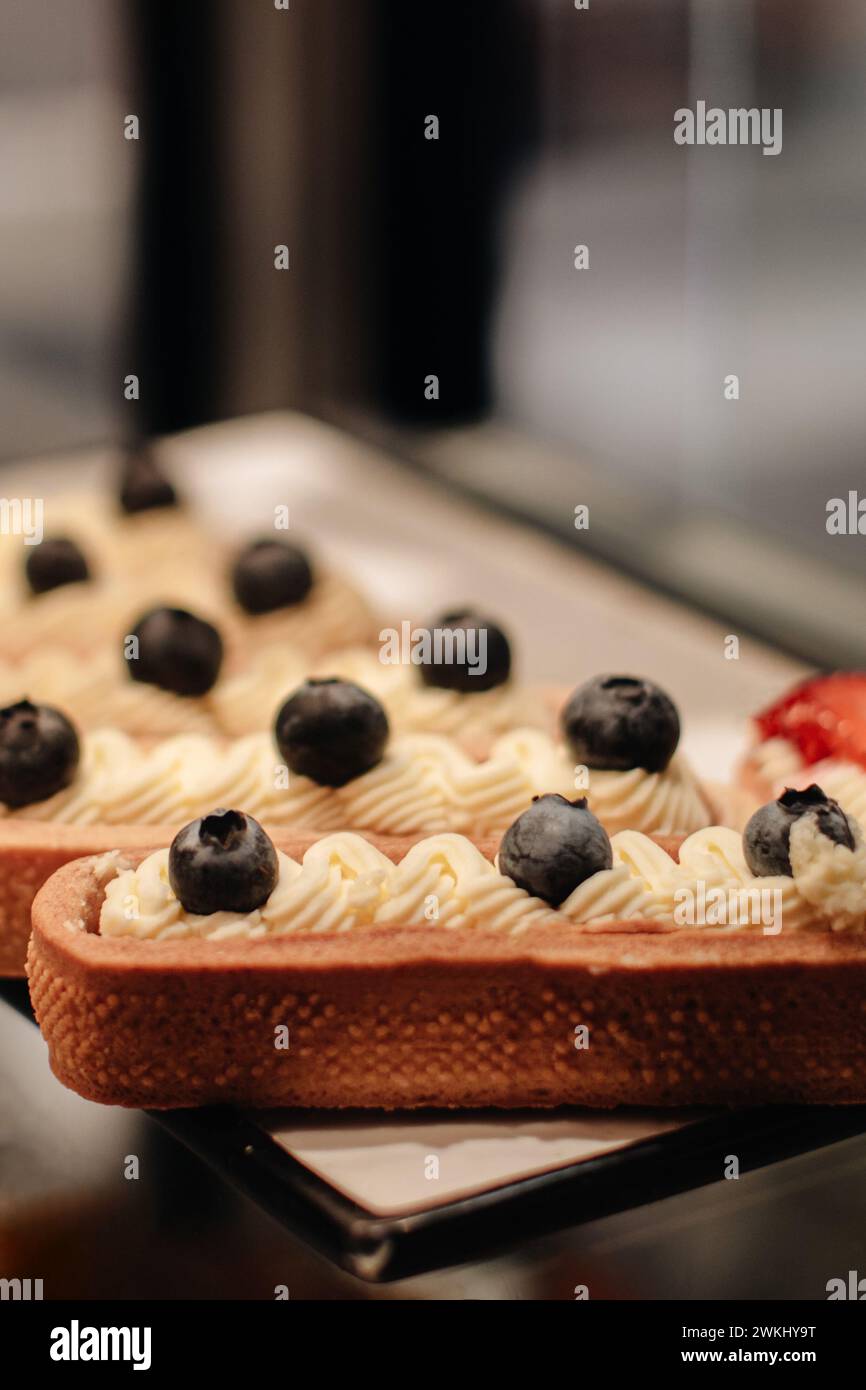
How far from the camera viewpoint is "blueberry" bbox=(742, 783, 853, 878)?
2.02 meters

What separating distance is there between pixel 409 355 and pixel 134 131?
95 centimetres

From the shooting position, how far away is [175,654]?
2.74 m

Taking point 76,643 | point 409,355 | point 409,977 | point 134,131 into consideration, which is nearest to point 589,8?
point 409,355

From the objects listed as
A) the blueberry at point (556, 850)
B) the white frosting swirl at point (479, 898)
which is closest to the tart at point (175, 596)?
the white frosting swirl at point (479, 898)

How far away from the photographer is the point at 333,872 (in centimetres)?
208

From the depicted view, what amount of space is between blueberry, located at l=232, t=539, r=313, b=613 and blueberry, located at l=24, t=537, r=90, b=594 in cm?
31

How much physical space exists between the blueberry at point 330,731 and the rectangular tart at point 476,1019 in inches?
15.1

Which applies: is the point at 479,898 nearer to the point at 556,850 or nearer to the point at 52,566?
the point at 556,850

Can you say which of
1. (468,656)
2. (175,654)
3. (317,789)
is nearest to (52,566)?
(175,654)

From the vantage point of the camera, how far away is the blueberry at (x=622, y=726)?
7.80 ft

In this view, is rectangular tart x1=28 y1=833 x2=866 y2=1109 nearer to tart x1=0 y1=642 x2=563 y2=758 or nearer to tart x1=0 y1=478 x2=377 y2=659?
tart x1=0 y1=642 x2=563 y2=758

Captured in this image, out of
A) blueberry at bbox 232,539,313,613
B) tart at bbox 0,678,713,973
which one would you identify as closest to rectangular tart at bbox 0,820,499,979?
tart at bbox 0,678,713,973

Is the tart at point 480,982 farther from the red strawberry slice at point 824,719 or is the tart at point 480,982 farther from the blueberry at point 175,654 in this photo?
the blueberry at point 175,654
